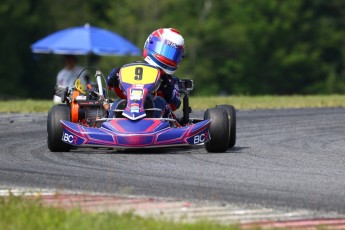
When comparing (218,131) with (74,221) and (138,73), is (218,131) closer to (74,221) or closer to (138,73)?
(138,73)

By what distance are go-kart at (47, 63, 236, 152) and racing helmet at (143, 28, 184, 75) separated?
573 mm

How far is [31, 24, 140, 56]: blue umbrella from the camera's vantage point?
1017 inches

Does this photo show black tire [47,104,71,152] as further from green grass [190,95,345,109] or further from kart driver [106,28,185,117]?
green grass [190,95,345,109]

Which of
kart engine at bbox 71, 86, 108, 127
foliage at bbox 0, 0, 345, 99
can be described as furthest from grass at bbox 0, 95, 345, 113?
foliage at bbox 0, 0, 345, 99

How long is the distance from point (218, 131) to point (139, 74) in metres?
1.02

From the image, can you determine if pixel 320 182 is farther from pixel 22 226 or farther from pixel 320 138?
pixel 320 138

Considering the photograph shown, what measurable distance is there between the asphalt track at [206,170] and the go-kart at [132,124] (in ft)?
0.42

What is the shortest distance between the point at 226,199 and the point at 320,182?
4.30 ft

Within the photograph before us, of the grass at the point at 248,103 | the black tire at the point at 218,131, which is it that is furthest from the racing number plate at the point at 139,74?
the grass at the point at 248,103

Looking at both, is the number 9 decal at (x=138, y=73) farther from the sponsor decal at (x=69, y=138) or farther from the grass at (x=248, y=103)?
the grass at (x=248, y=103)

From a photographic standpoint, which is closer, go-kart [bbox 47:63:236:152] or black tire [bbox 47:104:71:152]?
go-kart [bbox 47:63:236:152]

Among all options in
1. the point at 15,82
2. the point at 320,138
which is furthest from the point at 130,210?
the point at 15,82

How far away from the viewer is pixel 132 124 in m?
11.3

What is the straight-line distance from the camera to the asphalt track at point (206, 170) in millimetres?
8492
